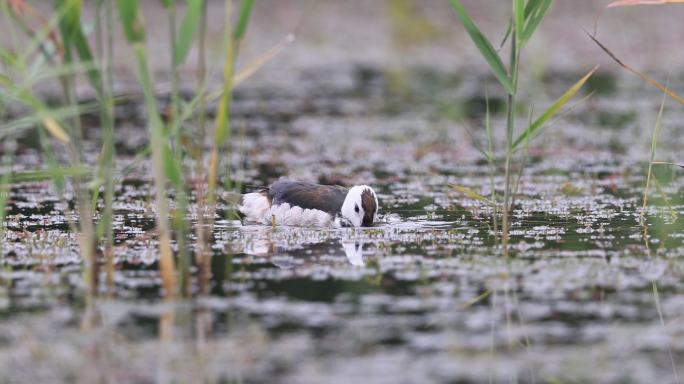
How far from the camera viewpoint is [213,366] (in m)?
5.73

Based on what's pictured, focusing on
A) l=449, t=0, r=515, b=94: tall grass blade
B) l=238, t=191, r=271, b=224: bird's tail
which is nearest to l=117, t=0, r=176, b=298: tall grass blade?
l=449, t=0, r=515, b=94: tall grass blade

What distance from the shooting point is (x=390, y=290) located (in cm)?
725

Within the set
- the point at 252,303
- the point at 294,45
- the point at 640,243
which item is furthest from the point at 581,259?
the point at 294,45

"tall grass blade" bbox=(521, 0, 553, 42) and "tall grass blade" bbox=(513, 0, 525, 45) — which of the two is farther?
"tall grass blade" bbox=(521, 0, 553, 42)

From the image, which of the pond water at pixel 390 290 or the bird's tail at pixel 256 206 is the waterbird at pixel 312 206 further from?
the pond water at pixel 390 290

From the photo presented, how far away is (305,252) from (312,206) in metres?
1.54

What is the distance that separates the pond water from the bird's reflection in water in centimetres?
4

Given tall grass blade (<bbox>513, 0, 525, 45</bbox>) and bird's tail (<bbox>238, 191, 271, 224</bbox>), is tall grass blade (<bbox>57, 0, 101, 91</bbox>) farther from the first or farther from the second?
bird's tail (<bbox>238, 191, 271, 224</bbox>)

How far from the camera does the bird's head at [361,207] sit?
9.62 metres

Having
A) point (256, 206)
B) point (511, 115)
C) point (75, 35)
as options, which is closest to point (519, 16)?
point (511, 115)

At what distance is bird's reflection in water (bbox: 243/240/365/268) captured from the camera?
8172 mm

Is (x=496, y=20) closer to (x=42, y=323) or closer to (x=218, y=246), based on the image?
(x=218, y=246)

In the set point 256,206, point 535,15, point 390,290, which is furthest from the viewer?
point 256,206

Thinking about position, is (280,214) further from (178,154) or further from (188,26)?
(188,26)
